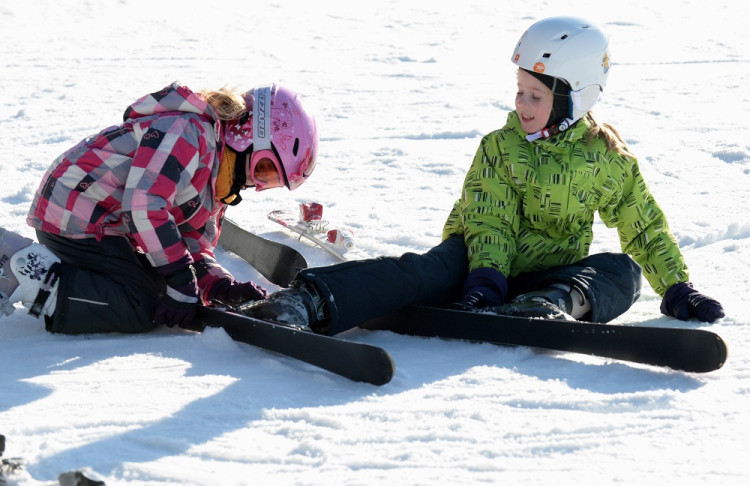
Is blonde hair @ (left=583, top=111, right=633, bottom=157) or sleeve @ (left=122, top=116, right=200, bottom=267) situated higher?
blonde hair @ (left=583, top=111, right=633, bottom=157)

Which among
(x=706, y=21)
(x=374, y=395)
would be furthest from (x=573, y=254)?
(x=706, y=21)

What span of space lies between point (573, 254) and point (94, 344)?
78.3 inches

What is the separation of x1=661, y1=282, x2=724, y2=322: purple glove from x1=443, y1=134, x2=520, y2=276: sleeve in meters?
0.66

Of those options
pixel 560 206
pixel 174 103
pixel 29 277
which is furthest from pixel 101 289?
pixel 560 206

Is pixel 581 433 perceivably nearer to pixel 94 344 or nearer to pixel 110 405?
pixel 110 405

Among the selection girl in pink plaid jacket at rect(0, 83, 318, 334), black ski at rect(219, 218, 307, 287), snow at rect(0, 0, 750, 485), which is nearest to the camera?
snow at rect(0, 0, 750, 485)

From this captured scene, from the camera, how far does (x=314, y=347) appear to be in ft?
10.6

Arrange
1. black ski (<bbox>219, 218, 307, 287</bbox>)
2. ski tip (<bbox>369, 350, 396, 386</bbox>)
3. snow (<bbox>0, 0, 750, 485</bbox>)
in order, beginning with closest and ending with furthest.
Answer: snow (<bbox>0, 0, 750, 485</bbox>) → ski tip (<bbox>369, 350, 396, 386</bbox>) → black ski (<bbox>219, 218, 307, 287</bbox>)

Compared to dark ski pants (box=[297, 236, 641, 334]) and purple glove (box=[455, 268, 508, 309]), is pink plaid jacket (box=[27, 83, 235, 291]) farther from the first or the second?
purple glove (box=[455, 268, 508, 309])

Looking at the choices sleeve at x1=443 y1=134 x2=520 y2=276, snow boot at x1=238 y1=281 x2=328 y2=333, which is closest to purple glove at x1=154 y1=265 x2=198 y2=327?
snow boot at x1=238 y1=281 x2=328 y2=333

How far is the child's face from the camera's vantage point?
4090 mm

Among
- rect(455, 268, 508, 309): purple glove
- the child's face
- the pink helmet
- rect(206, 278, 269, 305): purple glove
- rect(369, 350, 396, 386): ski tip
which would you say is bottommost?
rect(206, 278, 269, 305): purple glove

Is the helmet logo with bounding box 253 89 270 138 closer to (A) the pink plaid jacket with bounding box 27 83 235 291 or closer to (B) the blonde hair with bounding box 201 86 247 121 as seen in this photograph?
(B) the blonde hair with bounding box 201 86 247 121

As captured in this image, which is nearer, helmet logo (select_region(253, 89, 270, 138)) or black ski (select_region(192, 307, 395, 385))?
black ski (select_region(192, 307, 395, 385))
